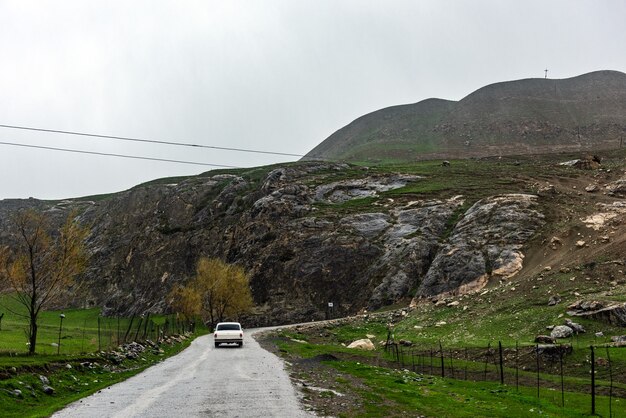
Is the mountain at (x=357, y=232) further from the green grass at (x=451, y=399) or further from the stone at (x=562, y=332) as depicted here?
the green grass at (x=451, y=399)

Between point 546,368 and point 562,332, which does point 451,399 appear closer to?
point 546,368

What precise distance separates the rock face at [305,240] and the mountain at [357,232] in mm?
299

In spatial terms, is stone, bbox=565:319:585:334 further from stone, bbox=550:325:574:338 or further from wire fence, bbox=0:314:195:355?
wire fence, bbox=0:314:195:355

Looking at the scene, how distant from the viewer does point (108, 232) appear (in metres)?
159

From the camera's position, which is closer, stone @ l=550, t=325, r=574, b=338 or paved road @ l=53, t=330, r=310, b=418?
paved road @ l=53, t=330, r=310, b=418

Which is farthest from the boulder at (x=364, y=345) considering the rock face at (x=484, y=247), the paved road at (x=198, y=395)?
the rock face at (x=484, y=247)

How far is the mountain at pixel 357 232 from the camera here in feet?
250

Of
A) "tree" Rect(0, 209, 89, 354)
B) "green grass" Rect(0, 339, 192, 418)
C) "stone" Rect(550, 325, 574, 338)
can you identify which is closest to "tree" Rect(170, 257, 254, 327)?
"tree" Rect(0, 209, 89, 354)

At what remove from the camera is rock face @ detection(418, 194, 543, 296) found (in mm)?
73250

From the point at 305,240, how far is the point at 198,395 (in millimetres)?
86325

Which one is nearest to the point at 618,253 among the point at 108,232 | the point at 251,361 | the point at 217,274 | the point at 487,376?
the point at 487,376

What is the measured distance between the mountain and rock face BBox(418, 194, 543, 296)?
9.2 inches

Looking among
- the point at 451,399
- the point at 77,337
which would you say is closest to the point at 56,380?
the point at 451,399

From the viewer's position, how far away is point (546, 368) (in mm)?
31547
